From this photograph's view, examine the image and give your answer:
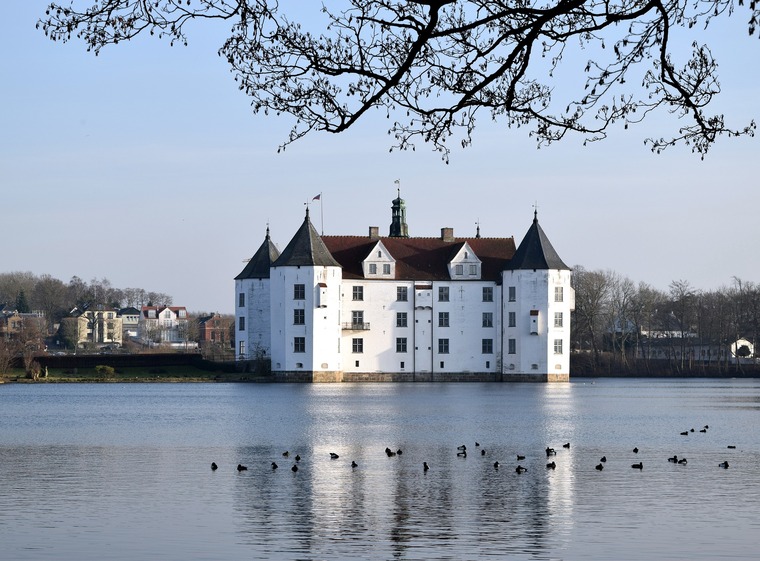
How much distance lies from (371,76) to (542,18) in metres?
1.61

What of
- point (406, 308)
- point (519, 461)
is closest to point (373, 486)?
point (519, 461)

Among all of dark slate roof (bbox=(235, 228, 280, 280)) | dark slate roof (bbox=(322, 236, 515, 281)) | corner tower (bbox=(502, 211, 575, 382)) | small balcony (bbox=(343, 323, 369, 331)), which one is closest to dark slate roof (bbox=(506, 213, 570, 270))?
corner tower (bbox=(502, 211, 575, 382))

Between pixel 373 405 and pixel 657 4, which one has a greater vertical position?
pixel 657 4

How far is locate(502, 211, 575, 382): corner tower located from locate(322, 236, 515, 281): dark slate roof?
223 cm

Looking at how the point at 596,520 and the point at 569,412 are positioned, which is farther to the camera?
the point at 569,412

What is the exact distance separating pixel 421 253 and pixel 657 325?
49.3 metres

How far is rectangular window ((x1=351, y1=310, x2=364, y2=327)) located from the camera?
82875mm

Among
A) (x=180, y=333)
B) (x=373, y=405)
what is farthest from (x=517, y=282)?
(x=180, y=333)

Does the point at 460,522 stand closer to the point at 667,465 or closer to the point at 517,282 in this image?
the point at 667,465

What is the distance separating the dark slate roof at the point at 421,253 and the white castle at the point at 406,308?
0.07 m

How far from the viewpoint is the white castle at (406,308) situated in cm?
7856

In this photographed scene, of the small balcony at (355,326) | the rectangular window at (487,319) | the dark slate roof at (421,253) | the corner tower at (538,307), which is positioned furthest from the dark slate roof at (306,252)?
the corner tower at (538,307)

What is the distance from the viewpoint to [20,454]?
1228 inches

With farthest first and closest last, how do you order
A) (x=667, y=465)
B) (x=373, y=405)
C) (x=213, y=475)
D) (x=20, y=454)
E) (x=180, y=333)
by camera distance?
(x=180, y=333), (x=373, y=405), (x=20, y=454), (x=667, y=465), (x=213, y=475)
